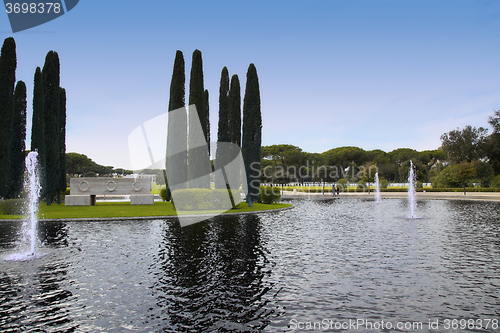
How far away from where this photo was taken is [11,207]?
808 inches

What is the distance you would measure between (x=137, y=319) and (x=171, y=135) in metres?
23.3

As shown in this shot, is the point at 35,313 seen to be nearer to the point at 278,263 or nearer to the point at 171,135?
the point at 278,263

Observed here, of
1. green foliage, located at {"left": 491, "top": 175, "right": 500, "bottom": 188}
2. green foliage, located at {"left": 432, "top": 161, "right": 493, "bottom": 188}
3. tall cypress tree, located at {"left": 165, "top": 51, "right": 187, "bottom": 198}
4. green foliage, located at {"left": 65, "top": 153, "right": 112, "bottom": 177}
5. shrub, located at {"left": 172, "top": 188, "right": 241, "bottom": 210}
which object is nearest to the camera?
shrub, located at {"left": 172, "top": 188, "right": 241, "bottom": 210}

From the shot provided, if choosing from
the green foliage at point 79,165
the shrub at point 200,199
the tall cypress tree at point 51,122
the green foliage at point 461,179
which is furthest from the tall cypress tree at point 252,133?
the green foliage at point 79,165

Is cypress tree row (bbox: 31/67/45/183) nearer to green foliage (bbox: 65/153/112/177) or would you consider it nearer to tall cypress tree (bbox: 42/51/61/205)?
tall cypress tree (bbox: 42/51/61/205)

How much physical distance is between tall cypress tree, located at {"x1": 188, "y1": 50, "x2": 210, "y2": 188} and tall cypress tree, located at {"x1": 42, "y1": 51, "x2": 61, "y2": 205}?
12.6 metres

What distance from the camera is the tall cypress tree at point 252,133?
27.8 m

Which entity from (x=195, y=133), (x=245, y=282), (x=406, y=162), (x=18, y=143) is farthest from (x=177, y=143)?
(x=406, y=162)

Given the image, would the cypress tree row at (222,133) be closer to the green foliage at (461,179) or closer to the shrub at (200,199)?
the shrub at (200,199)

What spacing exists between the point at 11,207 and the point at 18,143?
9.91 meters

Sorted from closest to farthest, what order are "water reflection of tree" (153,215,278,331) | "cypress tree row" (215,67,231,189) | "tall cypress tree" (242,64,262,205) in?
"water reflection of tree" (153,215,278,331) → "tall cypress tree" (242,64,262,205) → "cypress tree row" (215,67,231,189)

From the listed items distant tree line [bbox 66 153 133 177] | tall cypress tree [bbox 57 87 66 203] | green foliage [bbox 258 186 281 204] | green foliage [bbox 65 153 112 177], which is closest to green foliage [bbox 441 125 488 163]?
green foliage [bbox 258 186 281 204]

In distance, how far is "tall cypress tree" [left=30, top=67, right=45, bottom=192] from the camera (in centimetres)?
2700

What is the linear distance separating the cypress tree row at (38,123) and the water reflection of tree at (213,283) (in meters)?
20.7
